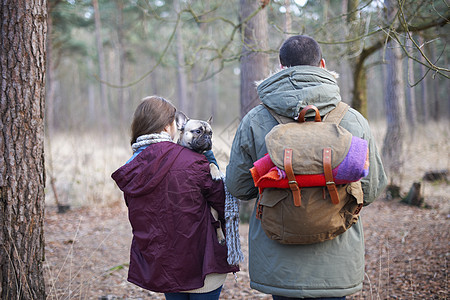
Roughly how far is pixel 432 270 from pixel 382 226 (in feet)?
7.07

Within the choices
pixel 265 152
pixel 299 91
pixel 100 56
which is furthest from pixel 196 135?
pixel 100 56

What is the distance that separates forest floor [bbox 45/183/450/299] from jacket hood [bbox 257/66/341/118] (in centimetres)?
195

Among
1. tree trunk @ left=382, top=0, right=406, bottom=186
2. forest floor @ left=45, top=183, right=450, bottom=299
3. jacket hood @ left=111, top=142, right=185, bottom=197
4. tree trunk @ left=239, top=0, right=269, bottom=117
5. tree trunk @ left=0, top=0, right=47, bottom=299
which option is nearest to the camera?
jacket hood @ left=111, top=142, right=185, bottom=197

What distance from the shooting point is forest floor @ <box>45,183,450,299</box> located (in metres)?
3.95

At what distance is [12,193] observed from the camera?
9.68 feet

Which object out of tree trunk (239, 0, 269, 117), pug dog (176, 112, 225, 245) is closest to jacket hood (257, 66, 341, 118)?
pug dog (176, 112, 225, 245)

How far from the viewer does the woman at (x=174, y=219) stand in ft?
7.57

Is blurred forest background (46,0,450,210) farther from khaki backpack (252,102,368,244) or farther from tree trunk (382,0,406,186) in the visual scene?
khaki backpack (252,102,368,244)

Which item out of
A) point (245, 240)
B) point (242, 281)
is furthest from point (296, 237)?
point (245, 240)

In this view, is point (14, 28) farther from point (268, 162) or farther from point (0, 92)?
point (268, 162)

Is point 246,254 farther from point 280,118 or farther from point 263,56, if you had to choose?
point 280,118

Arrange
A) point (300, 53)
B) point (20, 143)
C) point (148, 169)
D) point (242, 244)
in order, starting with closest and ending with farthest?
1. point (300, 53)
2. point (148, 169)
3. point (20, 143)
4. point (242, 244)

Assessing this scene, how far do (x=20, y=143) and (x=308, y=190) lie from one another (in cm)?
235

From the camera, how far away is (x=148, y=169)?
2.29m
